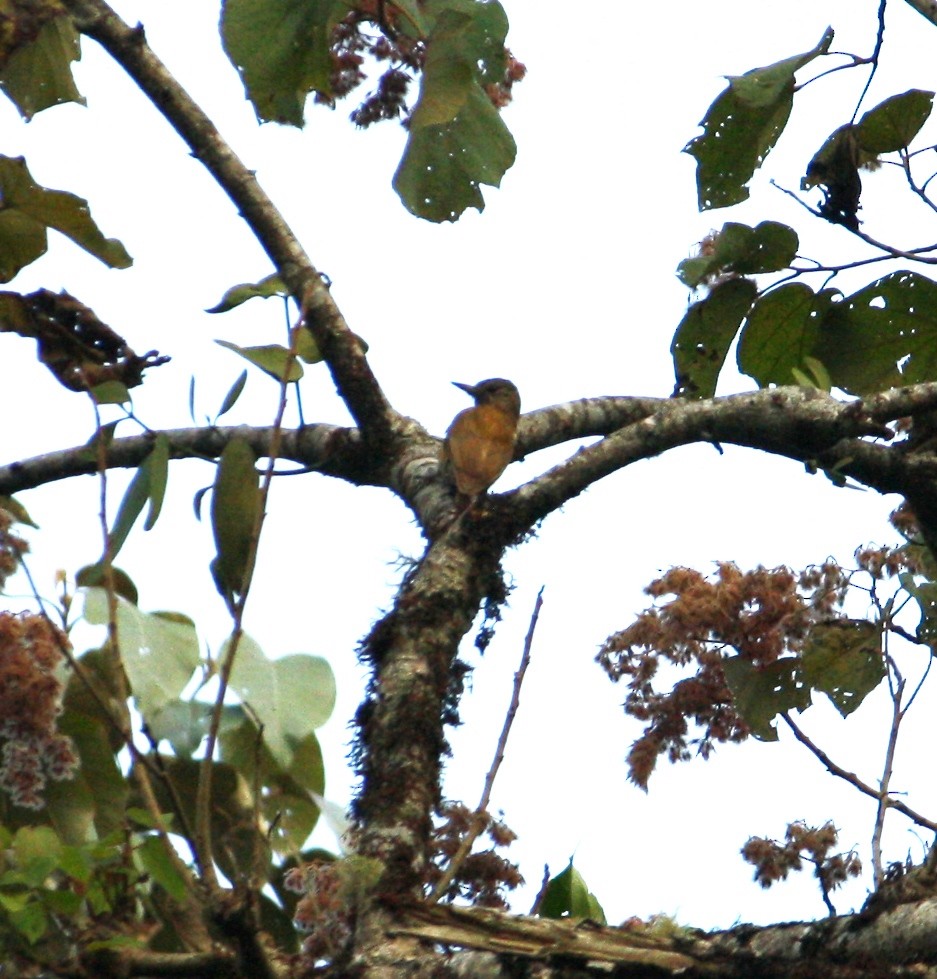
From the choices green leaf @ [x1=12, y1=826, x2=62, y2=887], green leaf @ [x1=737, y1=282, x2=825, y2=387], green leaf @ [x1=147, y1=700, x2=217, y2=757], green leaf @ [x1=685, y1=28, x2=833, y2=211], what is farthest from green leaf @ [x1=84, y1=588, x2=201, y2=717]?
green leaf @ [x1=737, y1=282, x2=825, y2=387]

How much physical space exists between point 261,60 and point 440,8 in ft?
1.07

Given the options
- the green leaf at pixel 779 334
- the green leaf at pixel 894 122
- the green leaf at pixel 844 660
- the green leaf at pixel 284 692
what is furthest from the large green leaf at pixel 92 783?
the green leaf at pixel 894 122

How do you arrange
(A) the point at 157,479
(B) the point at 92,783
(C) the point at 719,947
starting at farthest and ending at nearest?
(B) the point at 92,783 → (A) the point at 157,479 → (C) the point at 719,947

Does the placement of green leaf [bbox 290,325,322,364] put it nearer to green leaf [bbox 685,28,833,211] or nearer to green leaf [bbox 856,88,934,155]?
green leaf [bbox 685,28,833,211]

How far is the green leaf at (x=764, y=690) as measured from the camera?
100.0 inches

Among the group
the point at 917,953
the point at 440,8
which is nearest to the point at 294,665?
the point at 917,953

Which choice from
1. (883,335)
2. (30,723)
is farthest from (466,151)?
(30,723)

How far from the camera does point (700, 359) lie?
3033 millimetres

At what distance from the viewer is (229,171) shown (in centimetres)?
301

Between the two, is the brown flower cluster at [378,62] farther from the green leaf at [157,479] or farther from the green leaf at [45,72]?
the green leaf at [157,479]

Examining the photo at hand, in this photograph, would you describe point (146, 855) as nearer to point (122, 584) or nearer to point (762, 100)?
point (122, 584)

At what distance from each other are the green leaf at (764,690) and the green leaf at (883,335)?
0.74m

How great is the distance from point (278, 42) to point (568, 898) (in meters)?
1.54

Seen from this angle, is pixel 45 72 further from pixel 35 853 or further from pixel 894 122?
pixel 35 853
